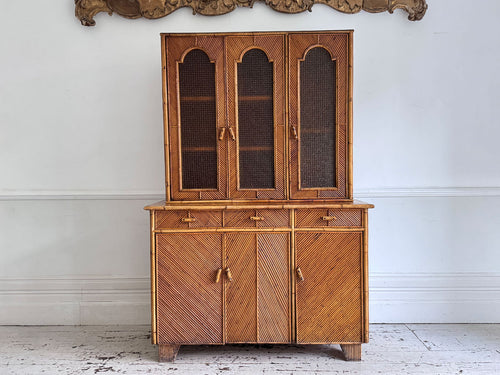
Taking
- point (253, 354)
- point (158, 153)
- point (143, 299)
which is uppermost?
point (158, 153)

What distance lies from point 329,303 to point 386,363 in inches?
18.1

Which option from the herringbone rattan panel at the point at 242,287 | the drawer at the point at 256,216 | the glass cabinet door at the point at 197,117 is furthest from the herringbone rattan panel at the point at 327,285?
the glass cabinet door at the point at 197,117

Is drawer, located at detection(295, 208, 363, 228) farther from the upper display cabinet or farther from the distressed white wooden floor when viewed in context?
the distressed white wooden floor

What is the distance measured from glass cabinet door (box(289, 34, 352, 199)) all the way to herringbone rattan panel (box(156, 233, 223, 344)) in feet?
2.02

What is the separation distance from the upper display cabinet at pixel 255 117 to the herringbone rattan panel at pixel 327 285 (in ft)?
0.88

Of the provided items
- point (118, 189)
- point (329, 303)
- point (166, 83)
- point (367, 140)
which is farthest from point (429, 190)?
point (118, 189)

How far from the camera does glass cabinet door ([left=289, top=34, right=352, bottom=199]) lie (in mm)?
2264

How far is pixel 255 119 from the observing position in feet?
7.60

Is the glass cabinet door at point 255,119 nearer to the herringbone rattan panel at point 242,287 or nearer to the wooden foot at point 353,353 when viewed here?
the herringbone rattan panel at point 242,287

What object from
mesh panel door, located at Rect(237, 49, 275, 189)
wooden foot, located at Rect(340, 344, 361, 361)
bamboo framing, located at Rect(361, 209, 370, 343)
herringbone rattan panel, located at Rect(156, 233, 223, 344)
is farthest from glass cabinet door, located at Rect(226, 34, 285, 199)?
wooden foot, located at Rect(340, 344, 361, 361)

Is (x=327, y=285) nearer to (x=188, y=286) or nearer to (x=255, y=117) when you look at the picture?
(x=188, y=286)

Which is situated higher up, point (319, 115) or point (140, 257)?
point (319, 115)

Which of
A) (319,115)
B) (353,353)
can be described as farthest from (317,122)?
(353,353)

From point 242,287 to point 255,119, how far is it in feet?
3.14
